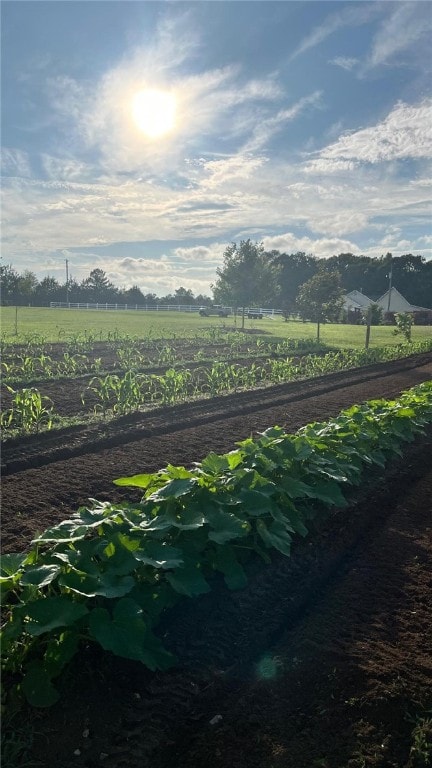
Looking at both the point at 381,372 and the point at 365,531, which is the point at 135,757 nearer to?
the point at 365,531

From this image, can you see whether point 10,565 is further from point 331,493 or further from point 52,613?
point 331,493

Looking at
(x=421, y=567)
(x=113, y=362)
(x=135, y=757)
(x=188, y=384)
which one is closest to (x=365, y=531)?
(x=421, y=567)

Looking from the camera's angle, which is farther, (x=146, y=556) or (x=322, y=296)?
(x=322, y=296)

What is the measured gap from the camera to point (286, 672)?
291 centimetres

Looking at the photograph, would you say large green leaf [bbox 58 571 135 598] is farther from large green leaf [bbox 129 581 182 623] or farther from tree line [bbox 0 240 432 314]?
tree line [bbox 0 240 432 314]

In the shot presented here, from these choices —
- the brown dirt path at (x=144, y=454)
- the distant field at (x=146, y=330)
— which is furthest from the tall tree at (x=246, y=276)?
the brown dirt path at (x=144, y=454)

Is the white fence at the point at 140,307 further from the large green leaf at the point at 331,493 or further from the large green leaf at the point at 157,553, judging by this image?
the large green leaf at the point at 157,553

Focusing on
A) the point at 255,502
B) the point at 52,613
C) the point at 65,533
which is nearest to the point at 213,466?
the point at 255,502

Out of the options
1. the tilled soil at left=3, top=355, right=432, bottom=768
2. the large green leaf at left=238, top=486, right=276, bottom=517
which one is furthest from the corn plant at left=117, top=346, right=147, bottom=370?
the large green leaf at left=238, top=486, right=276, bottom=517

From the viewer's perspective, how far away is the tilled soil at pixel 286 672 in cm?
241

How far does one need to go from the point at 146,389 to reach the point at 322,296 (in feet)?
51.3

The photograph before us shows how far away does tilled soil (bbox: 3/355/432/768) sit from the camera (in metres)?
2.41

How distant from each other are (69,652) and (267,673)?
40.6 inches

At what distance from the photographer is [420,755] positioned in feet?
7.87
